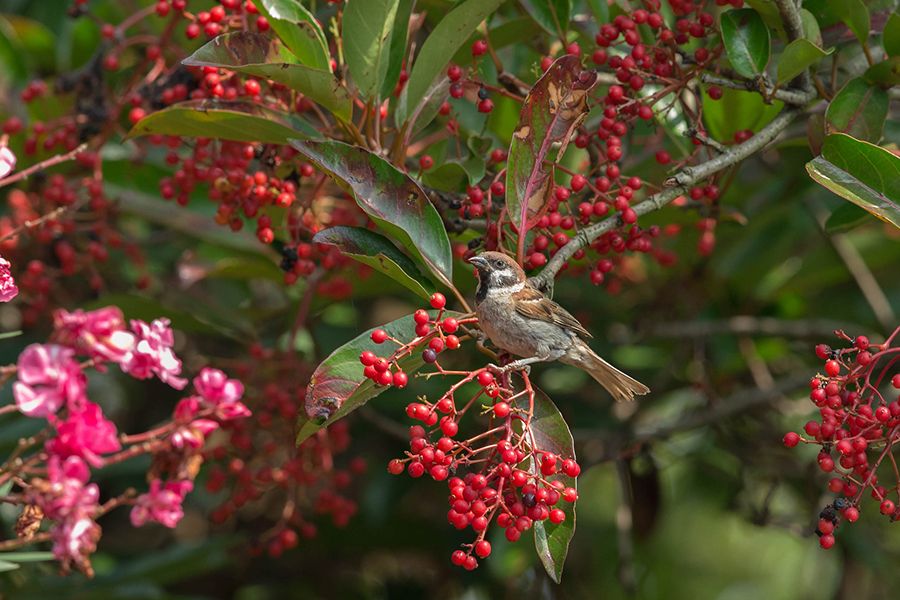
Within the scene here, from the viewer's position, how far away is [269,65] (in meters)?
2.25

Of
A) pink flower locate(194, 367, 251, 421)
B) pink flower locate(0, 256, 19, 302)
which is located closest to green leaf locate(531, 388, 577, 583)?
pink flower locate(194, 367, 251, 421)

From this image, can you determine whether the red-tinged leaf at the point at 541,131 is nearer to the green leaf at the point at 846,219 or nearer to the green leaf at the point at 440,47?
the green leaf at the point at 440,47

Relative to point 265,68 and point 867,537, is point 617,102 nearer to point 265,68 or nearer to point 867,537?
point 265,68

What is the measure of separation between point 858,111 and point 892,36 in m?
0.20

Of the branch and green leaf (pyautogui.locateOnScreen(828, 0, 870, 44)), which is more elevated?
green leaf (pyautogui.locateOnScreen(828, 0, 870, 44))

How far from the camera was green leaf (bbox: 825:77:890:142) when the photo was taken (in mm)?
2506

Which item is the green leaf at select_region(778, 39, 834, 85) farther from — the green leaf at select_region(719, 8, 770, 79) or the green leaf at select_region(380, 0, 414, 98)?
the green leaf at select_region(380, 0, 414, 98)

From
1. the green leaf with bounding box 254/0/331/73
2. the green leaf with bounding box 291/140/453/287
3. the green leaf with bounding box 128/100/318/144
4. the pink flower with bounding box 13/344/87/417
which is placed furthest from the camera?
the green leaf with bounding box 128/100/318/144

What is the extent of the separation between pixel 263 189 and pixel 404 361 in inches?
25.4

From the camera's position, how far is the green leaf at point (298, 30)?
2334 mm

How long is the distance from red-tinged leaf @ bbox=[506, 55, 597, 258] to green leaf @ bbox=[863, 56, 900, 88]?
715 mm

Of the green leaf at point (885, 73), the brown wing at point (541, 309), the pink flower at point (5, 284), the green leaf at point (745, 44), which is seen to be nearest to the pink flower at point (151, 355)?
the pink flower at point (5, 284)

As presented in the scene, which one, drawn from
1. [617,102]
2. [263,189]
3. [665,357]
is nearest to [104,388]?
[263,189]

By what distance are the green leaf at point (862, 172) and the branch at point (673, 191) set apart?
0.53ft
